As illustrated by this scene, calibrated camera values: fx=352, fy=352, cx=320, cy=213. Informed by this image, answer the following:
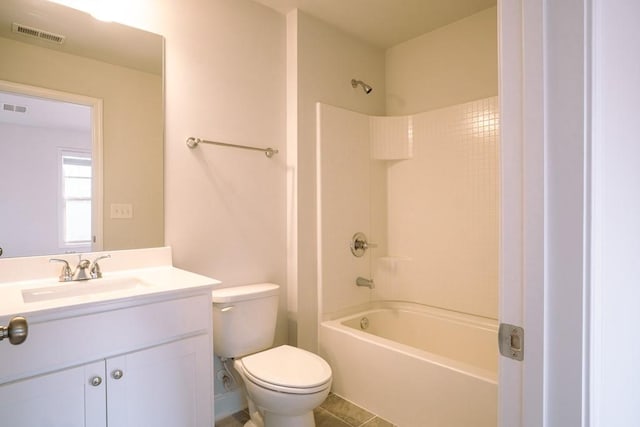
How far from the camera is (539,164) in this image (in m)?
0.60

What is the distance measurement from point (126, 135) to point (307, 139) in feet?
3.56

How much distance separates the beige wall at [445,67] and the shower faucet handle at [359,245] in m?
1.08

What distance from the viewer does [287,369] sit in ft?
5.58

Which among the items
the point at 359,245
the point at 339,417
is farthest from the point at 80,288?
the point at 359,245

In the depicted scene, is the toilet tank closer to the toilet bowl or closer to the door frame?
the toilet bowl

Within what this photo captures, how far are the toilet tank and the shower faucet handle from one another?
0.81 metres

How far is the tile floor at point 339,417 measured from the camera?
1972 millimetres

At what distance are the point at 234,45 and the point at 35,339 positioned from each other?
1791mm

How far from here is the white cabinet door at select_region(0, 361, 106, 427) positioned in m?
1.04

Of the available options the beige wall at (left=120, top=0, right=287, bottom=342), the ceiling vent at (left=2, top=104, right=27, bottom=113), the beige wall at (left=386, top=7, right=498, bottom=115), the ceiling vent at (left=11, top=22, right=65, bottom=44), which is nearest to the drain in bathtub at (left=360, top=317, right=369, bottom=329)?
the beige wall at (left=120, top=0, right=287, bottom=342)

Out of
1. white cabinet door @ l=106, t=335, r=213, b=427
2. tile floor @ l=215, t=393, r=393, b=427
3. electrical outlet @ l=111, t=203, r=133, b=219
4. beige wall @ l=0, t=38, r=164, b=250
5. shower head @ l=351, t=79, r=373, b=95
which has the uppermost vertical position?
shower head @ l=351, t=79, r=373, b=95

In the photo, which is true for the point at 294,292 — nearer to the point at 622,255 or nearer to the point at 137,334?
the point at 137,334

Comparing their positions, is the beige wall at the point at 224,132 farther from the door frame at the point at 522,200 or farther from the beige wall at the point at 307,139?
the door frame at the point at 522,200

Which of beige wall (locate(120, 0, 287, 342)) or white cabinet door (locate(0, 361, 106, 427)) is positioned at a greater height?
beige wall (locate(120, 0, 287, 342))
